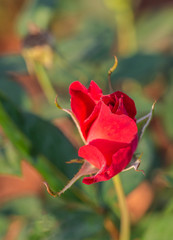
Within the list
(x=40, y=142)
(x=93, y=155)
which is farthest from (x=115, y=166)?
(x=40, y=142)

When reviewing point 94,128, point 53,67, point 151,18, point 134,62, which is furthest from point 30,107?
point 151,18

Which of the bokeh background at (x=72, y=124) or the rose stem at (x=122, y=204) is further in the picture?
the bokeh background at (x=72, y=124)

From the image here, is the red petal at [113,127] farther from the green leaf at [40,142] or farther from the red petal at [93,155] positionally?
the green leaf at [40,142]

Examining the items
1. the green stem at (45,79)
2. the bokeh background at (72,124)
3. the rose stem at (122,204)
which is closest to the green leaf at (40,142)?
the bokeh background at (72,124)

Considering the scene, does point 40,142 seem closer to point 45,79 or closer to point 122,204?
point 122,204

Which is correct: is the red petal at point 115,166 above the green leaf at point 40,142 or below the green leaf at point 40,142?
above

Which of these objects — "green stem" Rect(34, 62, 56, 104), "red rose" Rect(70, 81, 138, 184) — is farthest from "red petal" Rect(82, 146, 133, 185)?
"green stem" Rect(34, 62, 56, 104)

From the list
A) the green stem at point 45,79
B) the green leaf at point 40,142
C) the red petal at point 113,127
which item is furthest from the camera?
the green stem at point 45,79
